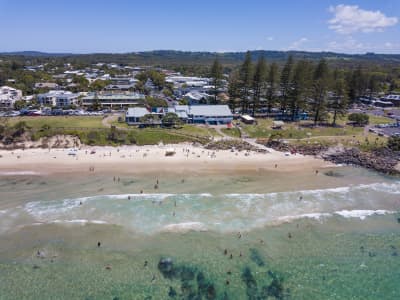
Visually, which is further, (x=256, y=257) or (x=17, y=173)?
(x=17, y=173)

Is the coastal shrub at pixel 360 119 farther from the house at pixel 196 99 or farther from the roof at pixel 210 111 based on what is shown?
the house at pixel 196 99

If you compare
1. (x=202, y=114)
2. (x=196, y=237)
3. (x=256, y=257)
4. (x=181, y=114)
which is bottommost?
(x=256, y=257)

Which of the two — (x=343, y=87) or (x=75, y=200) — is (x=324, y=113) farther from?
(x=75, y=200)

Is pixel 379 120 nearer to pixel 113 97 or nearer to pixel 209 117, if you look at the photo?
pixel 209 117

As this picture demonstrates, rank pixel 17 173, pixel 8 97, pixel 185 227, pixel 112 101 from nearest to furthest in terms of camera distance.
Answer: pixel 185 227
pixel 17 173
pixel 8 97
pixel 112 101

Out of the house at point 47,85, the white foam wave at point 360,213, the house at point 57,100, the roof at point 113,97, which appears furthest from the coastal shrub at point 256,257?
the house at point 47,85

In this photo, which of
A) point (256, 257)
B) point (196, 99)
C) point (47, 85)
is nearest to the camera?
point (256, 257)

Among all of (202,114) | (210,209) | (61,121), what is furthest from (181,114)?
(210,209)

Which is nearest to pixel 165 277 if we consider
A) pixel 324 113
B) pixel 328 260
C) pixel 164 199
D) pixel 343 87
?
pixel 164 199
